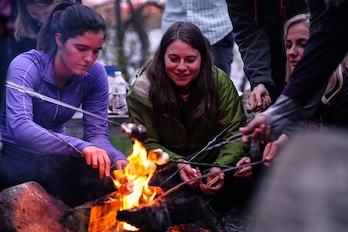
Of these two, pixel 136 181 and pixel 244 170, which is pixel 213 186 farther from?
pixel 136 181

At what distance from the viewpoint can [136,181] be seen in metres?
4.56

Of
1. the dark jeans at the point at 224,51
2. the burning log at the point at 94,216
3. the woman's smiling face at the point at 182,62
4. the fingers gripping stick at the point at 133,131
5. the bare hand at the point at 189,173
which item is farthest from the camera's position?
the dark jeans at the point at 224,51

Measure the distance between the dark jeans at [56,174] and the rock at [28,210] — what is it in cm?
49

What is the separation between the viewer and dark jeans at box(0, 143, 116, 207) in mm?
5184

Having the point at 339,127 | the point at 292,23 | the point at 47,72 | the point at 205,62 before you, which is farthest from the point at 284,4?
the point at 47,72

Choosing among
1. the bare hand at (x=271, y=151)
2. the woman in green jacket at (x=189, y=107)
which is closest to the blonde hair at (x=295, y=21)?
the woman in green jacket at (x=189, y=107)

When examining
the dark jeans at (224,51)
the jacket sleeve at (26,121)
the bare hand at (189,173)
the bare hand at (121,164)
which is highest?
the jacket sleeve at (26,121)

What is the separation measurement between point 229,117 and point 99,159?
1108 mm

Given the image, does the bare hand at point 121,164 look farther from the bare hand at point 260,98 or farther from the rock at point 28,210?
the bare hand at point 260,98

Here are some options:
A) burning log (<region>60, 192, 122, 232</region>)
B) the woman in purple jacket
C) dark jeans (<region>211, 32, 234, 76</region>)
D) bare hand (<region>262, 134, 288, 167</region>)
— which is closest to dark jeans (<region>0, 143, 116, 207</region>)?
the woman in purple jacket

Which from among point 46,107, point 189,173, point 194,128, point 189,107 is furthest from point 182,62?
point 46,107

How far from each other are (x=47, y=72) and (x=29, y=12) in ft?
3.64

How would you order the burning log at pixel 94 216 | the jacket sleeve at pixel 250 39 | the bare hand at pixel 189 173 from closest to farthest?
the burning log at pixel 94 216, the bare hand at pixel 189 173, the jacket sleeve at pixel 250 39

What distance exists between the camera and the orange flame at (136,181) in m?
4.50
